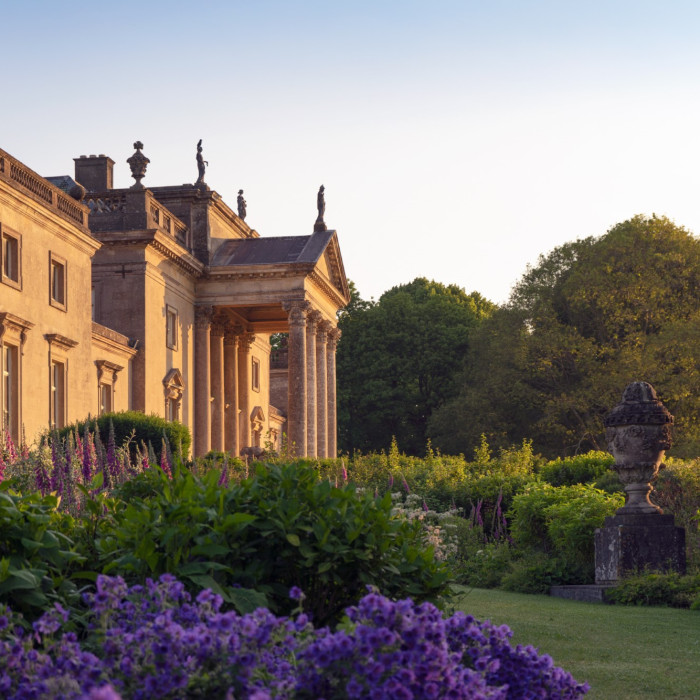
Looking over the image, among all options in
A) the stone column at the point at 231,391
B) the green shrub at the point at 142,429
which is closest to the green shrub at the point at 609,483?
the green shrub at the point at 142,429

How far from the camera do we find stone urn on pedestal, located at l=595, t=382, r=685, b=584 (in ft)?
53.4

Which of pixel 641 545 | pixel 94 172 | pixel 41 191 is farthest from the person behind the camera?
pixel 94 172

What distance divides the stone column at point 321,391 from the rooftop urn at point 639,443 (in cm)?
3745

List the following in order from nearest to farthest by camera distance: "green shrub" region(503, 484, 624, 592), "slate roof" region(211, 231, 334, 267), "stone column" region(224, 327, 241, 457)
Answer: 1. "green shrub" region(503, 484, 624, 592)
2. "slate roof" region(211, 231, 334, 267)
3. "stone column" region(224, 327, 241, 457)

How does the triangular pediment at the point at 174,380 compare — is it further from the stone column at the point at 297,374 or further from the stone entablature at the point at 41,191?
the stone entablature at the point at 41,191

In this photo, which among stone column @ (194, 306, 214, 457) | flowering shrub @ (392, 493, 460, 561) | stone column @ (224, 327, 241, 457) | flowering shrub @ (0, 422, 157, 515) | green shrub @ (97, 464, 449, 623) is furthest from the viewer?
stone column @ (224, 327, 241, 457)

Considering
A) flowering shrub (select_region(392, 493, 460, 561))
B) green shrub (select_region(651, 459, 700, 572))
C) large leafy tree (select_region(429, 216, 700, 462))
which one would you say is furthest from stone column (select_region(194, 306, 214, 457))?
green shrub (select_region(651, 459, 700, 572))

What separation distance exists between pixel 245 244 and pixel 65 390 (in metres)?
20.2

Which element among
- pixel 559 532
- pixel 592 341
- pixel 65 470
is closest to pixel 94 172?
pixel 592 341

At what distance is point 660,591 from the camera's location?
15250 mm

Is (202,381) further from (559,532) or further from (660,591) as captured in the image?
(660,591)

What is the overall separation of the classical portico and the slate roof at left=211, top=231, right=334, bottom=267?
0.05 meters

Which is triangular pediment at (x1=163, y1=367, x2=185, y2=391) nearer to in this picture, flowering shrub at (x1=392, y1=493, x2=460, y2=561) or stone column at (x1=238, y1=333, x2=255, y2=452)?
stone column at (x1=238, y1=333, x2=255, y2=452)

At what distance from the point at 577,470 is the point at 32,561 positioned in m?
24.4
